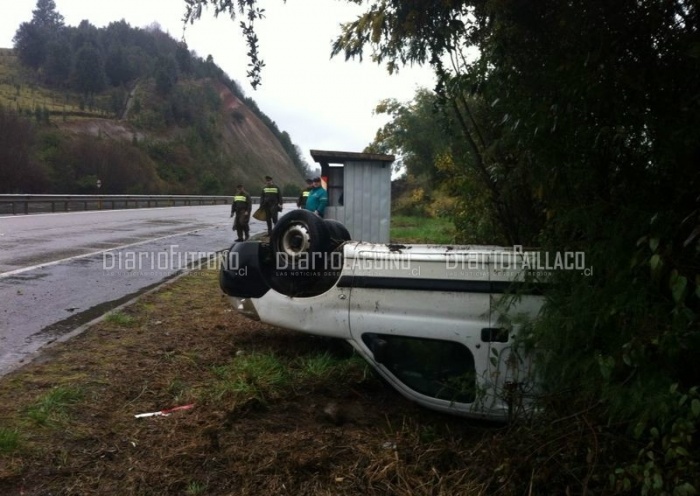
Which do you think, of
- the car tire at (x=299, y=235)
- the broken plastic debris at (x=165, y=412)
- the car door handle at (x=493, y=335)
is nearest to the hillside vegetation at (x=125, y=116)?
the car tire at (x=299, y=235)

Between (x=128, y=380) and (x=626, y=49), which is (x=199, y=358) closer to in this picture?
(x=128, y=380)

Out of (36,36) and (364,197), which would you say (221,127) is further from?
(364,197)

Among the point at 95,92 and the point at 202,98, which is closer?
the point at 95,92

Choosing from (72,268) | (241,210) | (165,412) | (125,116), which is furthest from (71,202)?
(125,116)

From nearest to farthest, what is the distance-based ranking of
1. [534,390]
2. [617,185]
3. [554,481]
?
1. [554,481]
2. [617,185]
3. [534,390]

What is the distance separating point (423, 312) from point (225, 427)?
1.40 meters

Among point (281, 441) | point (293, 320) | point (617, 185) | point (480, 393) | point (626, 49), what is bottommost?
point (281, 441)

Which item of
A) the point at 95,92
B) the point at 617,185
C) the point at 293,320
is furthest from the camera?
the point at 95,92

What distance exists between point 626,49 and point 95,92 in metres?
78.6

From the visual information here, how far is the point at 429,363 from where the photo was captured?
12.4ft

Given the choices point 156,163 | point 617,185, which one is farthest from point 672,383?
point 156,163

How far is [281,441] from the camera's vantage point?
3389 millimetres

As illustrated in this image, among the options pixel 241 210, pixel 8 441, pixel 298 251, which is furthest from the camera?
pixel 241 210

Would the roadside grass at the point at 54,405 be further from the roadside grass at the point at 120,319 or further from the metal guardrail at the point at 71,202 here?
the metal guardrail at the point at 71,202
